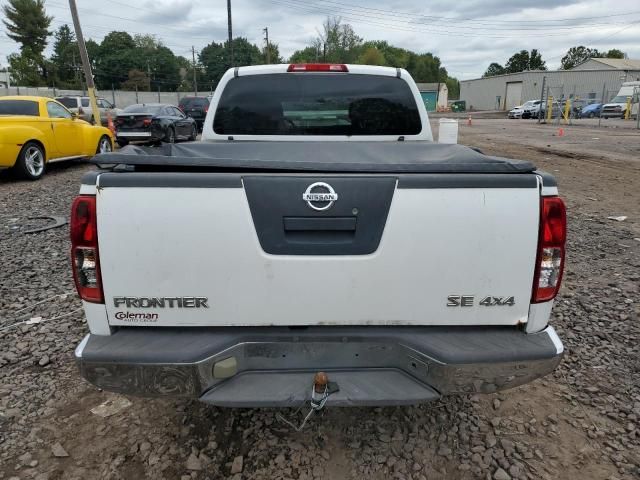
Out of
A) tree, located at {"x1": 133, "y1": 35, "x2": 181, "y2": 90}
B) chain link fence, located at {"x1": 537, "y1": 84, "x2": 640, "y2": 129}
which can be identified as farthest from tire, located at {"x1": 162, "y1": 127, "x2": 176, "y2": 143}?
tree, located at {"x1": 133, "y1": 35, "x2": 181, "y2": 90}

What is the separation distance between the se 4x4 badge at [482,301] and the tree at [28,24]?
91.5 meters

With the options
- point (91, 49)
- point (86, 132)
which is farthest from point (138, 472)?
point (91, 49)

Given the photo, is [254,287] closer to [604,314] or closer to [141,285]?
[141,285]

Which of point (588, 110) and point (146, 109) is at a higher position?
point (146, 109)

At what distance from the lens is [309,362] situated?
227cm

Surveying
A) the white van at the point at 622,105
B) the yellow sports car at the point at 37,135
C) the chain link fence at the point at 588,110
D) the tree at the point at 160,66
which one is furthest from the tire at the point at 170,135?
the tree at the point at 160,66

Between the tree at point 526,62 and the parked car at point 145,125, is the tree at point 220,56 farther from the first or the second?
the parked car at point 145,125

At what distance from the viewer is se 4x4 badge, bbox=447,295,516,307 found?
2.23 m

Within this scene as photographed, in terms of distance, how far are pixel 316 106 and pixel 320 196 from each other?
2.46 meters

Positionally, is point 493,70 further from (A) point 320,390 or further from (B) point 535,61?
(A) point 320,390

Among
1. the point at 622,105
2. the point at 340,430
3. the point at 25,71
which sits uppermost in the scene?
the point at 25,71

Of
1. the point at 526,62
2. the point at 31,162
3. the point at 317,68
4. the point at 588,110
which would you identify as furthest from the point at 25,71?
the point at 526,62

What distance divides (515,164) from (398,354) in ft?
3.25

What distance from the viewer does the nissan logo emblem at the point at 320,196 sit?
83.8 inches
